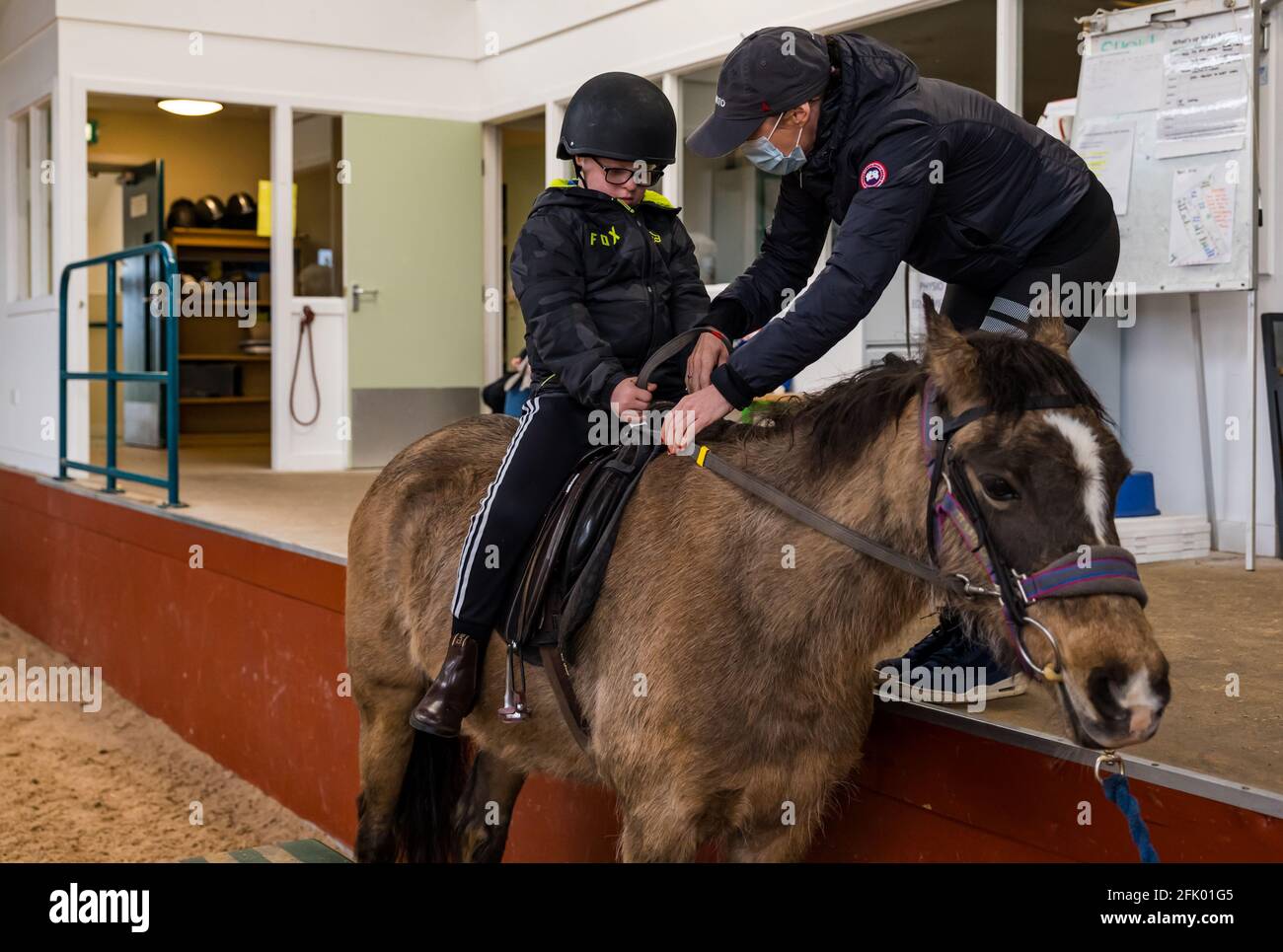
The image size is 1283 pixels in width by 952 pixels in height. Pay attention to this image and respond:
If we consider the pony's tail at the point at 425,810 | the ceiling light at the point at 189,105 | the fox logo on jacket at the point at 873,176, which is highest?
the ceiling light at the point at 189,105

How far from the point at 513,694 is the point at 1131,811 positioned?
3.44 feet

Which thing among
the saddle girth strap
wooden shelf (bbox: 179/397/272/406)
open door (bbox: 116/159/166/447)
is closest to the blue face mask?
the saddle girth strap

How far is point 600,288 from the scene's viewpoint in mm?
2395

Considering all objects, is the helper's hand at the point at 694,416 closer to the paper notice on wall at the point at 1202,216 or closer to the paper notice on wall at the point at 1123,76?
the paper notice on wall at the point at 1202,216

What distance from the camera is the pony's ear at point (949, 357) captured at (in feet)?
5.54

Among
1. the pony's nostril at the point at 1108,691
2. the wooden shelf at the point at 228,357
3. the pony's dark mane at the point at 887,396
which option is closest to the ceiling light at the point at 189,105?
the wooden shelf at the point at 228,357

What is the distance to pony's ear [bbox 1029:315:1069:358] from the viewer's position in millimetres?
1792

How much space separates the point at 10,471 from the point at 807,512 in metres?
6.94

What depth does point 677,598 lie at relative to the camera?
80.0 inches

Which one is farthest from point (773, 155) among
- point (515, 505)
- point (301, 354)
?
point (301, 354)

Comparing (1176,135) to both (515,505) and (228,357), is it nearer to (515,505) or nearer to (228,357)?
(515,505)

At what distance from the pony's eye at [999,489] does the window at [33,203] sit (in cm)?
730

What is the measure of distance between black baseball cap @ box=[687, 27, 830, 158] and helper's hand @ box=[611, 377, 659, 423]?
0.39 m
